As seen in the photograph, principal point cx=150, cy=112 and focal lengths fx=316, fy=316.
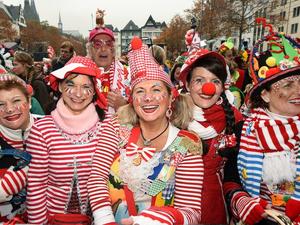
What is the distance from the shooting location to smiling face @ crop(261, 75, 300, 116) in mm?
2145

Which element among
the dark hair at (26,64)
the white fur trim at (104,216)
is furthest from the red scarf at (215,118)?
the dark hair at (26,64)

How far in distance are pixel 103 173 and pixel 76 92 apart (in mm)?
680

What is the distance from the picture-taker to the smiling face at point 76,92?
2426 mm

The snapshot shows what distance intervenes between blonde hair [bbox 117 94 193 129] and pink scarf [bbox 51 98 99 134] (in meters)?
0.23

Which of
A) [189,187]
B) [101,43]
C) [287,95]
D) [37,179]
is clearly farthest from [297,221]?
[101,43]

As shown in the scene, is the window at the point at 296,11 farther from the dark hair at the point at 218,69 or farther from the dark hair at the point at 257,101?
the dark hair at the point at 257,101

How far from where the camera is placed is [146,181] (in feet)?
7.04

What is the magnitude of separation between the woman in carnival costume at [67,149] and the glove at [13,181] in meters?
0.06

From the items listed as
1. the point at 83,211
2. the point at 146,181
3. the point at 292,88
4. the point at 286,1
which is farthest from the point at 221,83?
the point at 286,1

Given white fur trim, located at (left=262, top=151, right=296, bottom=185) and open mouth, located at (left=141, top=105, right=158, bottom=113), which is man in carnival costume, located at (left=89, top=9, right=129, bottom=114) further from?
white fur trim, located at (left=262, top=151, right=296, bottom=185)

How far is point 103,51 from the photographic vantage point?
4113 millimetres

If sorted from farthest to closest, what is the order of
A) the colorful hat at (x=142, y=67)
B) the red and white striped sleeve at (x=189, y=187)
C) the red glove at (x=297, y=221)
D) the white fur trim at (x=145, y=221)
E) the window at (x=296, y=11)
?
the window at (x=296, y=11) → the colorful hat at (x=142, y=67) → the red and white striped sleeve at (x=189, y=187) → the red glove at (x=297, y=221) → the white fur trim at (x=145, y=221)

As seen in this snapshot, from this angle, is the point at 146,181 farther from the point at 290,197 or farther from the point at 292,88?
the point at 292,88

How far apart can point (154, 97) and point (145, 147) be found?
364 millimetres
